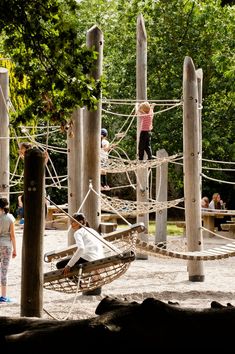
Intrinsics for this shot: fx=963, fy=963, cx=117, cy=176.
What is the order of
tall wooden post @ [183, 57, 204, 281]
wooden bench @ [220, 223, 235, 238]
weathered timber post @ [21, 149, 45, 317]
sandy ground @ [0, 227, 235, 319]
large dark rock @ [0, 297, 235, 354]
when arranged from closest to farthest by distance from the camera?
1. large dark rock @ [0, 297, 235, 354]
2. weathered timber post @ [21, 149, 45, 317]
3. sandy ground @ [0, 227, 235, 319]
4. tall wooden post @ [183, 57, 204, 281]
5. wooden bench @ [220, 223, 235, 238]

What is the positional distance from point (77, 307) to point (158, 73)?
21701 millimetres

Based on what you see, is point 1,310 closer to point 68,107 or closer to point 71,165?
point 71,165

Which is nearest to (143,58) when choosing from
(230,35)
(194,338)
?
(194,338)

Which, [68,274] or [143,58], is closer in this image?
[68,274]

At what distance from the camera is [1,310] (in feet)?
35.8

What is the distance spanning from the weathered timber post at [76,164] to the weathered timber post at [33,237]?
18.6 feet

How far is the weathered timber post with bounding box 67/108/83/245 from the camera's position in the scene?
13438 mm

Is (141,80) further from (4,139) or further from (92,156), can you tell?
(92,156)

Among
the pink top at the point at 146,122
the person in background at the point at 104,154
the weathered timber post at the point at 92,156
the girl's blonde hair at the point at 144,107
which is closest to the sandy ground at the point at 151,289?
the weathered timber post at the point at 92,156

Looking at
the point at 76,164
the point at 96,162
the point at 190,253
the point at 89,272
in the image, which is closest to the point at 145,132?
the point at 76,164

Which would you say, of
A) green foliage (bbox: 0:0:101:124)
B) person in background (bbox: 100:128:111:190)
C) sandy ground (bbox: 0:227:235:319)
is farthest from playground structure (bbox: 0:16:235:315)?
green foliage (bbox: 0:0:101:124)

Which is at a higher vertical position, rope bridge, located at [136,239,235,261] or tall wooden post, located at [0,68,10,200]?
tall wooden post, located at [0,68,10,200]

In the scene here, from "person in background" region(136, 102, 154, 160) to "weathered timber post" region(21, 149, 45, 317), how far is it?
→ 8989 mm

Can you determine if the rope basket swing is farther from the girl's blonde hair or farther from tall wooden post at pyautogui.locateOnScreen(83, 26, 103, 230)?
the girl's blonde hair
